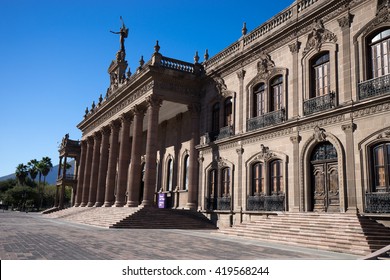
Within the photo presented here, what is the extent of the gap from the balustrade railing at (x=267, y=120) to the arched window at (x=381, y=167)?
5704 millimetres

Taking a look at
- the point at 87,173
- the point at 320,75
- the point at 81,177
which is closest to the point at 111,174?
the point at 87,173

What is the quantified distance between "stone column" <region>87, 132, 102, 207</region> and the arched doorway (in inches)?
1003

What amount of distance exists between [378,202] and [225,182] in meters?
11.0

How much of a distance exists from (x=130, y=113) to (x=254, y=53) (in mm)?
12408

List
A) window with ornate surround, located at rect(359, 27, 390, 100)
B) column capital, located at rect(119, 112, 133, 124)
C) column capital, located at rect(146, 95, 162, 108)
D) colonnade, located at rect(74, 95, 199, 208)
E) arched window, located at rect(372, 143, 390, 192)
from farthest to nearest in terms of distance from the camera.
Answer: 1. column capital, located at rect(119, 112, 133, 124)
2. column capital, located at rect(146, 95, 162, 108)
3. colonnade, located at rect(74, 95, 199, 208)
4. window with ornate surround, located at rect(359, 27, 390, 100)
5. arched window, located at rect(372, 143, 390, 192)

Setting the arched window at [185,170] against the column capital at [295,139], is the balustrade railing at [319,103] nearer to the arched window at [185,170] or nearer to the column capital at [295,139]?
the column capital at [295,139]

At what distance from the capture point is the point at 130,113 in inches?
1190

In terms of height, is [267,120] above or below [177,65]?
below

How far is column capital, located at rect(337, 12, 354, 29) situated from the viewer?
16.4 metres

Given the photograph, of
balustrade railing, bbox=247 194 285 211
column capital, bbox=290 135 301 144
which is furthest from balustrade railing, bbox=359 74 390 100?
balustrade railing, bbox=247 194 285 211

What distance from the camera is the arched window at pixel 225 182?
77.1 feet

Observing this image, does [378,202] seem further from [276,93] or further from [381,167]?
[276,93]

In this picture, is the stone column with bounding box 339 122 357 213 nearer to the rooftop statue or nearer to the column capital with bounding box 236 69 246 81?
the column capital with bounding box 236 69 246 81

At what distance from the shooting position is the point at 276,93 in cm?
2069
